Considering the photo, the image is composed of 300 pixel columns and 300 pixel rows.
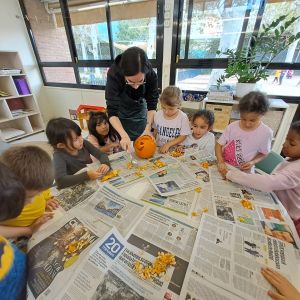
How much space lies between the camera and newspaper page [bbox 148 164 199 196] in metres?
0.82

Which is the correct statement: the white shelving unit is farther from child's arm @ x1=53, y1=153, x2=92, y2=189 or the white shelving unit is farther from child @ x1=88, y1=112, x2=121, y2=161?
child's arm @ x1=53, y1=153, x2=92, y2=189

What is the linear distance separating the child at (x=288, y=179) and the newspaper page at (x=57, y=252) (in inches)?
25.2

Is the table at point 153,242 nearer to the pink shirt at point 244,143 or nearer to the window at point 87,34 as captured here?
the pink shirt at point 244,143

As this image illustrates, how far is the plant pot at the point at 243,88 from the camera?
6.49 ft

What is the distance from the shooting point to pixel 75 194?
0.80 m

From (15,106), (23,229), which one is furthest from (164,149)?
(15,106)

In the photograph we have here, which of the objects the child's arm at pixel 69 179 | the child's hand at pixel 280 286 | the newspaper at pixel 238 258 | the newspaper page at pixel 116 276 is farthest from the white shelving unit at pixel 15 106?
the child's hand at pixel 280 286

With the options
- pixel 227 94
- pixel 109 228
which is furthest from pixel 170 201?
pixel 227 94

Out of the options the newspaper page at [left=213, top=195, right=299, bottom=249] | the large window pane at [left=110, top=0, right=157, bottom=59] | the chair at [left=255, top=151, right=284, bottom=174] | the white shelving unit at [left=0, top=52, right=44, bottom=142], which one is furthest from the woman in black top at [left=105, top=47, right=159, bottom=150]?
the white shelving unit at [left=0, top=52, right=44, bottom=142]

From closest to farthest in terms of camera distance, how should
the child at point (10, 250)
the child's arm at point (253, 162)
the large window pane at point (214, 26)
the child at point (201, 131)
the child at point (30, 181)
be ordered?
the child at point (10, 250), the child at point (30, 181), the child's arm at point (253, 162), the child at point (201, 131), the large window pane at point (214, 26)

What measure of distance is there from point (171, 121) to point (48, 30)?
3.27m

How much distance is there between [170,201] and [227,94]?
1.77m

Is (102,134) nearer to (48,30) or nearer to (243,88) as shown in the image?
(243,88)

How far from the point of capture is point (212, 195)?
79 centimetres
